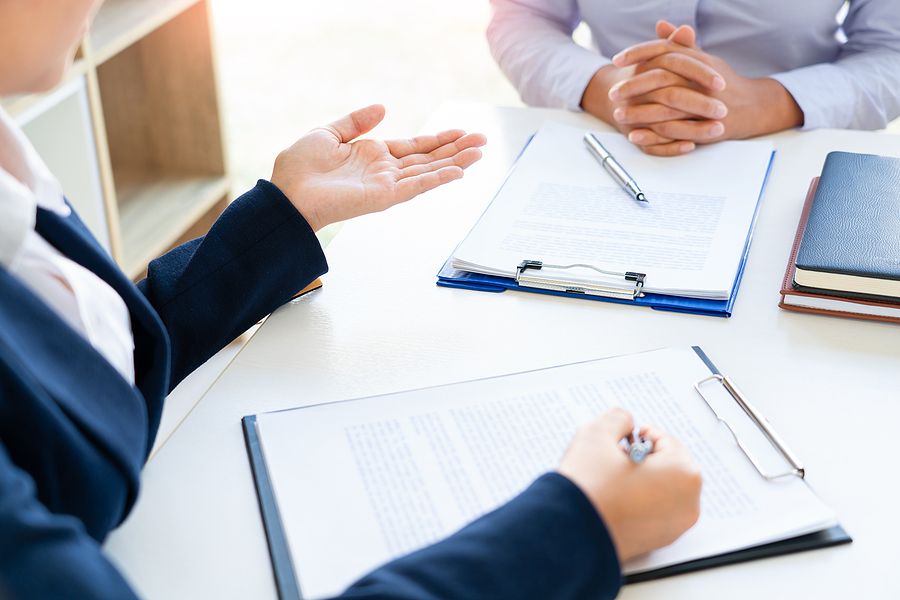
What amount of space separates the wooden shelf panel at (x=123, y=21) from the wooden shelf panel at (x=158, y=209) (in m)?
0.40

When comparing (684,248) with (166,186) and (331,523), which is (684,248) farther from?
(166,186)

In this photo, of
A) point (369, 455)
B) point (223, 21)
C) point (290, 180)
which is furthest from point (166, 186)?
point (223, 21)

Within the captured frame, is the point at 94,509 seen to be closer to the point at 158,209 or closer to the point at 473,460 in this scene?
the point at 473,460

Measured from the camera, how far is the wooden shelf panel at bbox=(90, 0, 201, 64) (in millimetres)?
1588

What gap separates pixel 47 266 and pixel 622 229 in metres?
0.57

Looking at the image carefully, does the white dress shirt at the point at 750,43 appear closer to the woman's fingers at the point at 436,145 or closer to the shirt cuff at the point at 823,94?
the shirt cuff at the point at 823,94

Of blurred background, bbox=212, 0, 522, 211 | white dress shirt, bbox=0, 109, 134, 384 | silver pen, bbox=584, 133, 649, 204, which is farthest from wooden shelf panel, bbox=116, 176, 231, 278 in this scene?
white dress shirt, bbox=0, 109, 134, 384

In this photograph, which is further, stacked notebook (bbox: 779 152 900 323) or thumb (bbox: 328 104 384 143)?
thumb (bbox: 328 104 384 143)

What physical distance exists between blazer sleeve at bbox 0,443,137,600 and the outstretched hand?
46 centimetres

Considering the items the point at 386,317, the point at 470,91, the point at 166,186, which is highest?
the point at 386,317

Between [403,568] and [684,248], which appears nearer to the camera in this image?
[403,568]

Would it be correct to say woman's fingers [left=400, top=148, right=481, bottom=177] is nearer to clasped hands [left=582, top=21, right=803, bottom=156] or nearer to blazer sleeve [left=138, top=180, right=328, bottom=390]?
blazer sleeve [left=138, top=180, right=328, bottom=390]

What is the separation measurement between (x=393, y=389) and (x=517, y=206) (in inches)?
13.4

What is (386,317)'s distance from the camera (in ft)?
2.56
